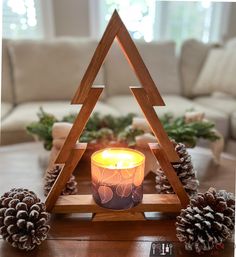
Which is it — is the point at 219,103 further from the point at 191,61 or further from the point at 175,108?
the point at 191,61

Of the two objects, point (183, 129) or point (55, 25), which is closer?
point (183, 129)

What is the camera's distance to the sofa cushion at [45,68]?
2.08 m

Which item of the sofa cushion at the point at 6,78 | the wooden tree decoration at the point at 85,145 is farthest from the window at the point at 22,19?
the wooden tree decoration at the point at 85,145

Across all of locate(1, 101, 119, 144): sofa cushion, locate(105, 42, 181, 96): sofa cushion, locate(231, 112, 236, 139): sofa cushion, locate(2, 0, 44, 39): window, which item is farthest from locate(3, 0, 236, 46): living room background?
locate(231, 112, 236, 139): sofa cushion

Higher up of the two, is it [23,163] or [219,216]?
[219,216]

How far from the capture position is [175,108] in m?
1.94

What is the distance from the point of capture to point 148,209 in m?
0.66

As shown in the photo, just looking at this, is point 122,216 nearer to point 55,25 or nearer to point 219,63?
point 219,63

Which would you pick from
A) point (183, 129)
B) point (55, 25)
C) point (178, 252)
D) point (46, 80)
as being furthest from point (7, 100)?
point (178, 252)

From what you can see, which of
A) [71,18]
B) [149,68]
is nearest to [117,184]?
[149,68]

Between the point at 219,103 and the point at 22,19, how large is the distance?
5.59ft

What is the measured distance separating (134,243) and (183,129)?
18.2 inches

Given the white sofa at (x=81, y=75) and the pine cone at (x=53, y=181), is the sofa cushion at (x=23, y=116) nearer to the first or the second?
the white sofa at (x=81, y=75)

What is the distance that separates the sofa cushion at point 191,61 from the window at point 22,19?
1.22 metres
